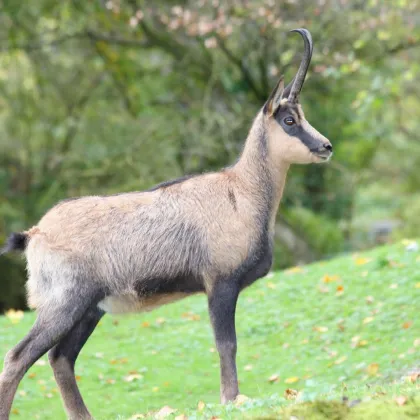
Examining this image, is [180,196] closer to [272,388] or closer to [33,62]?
[272,388]

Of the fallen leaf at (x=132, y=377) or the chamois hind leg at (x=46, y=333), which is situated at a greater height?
the chamois hind leg at (x=46, y=333)

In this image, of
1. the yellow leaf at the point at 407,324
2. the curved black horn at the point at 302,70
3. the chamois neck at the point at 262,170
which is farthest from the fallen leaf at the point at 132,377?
the curved black horn at the point at 302,70

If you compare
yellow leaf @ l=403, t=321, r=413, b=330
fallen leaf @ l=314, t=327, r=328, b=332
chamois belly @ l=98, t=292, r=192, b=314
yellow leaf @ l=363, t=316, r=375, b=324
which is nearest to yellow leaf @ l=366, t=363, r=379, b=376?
yellow leaf @ l=403, t=321, r=413, b=330

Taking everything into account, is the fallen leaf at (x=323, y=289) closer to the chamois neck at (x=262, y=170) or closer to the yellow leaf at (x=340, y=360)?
the yellow leaf at (x=340, y=360)

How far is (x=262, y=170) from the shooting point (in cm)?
744

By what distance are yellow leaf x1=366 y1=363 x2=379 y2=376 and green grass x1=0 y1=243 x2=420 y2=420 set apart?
0.01 meters

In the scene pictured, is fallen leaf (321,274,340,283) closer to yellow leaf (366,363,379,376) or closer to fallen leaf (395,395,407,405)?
yellow leaf (366,363,379,376)

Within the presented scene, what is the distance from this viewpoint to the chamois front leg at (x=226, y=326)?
22.7ft

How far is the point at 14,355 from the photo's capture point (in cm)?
672

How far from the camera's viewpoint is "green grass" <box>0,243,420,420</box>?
8.99 metres

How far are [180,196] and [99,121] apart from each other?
14495mm

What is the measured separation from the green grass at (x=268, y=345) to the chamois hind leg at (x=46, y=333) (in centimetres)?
182

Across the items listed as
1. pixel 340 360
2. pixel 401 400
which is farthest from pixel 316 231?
pixel 401 400

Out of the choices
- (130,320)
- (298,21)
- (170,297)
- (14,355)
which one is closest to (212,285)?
(170,297)
